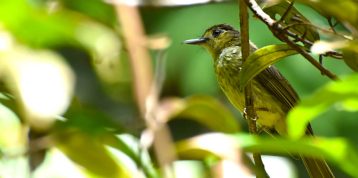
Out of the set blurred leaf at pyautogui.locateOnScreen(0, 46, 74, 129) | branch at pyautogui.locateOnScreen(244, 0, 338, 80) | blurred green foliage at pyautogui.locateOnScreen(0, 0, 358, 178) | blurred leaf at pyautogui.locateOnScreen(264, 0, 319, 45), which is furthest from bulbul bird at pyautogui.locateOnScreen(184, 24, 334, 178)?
blurred leaf at pyautogui.locateOnScreen(0, 46, 74, 129)

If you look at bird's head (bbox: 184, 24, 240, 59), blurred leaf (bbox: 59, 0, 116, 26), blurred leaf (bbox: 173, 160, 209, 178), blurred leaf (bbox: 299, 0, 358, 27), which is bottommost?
bird's head (bbox: 184, 24, 240, 59)

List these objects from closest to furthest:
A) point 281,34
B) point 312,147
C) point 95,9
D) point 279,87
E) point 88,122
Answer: point 312,147 < point 88,122 < point 95,9 < point 281,34 < point 279,87

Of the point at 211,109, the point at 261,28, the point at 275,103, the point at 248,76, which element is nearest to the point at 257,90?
the point at 275,103

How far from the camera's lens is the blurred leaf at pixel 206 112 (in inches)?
43.1

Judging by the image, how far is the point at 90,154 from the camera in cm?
109

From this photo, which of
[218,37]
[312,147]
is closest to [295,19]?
[312,147]

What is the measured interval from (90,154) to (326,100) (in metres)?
0.36

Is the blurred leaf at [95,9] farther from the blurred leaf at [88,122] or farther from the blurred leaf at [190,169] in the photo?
the blurred leaf at [190,169]

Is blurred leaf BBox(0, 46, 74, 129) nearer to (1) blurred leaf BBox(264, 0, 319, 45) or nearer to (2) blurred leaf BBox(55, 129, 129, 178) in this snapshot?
(2) blurred leaf BBox(55, 129, 129, 178)

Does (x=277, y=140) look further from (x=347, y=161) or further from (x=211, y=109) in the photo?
(x=211, y=109)

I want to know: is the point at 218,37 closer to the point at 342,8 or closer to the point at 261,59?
the point at 261,59

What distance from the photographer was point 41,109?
95 cm

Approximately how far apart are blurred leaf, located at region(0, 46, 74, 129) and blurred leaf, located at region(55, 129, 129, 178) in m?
0.08

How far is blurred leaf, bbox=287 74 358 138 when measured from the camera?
90cm
